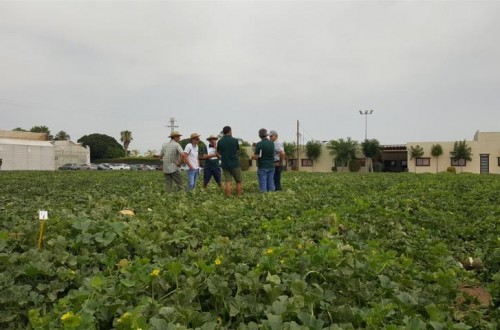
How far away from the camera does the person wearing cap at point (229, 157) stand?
952cm

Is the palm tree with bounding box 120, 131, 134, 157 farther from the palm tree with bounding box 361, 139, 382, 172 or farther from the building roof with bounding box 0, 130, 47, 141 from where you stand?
the palm tree with bounding box 361, 139, 382, 172

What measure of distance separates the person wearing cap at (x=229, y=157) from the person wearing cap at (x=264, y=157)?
2.23 ft

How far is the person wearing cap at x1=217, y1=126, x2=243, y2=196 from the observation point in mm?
9516

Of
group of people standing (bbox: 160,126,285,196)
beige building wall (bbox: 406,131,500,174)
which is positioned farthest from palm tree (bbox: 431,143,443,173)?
group of people standing (bbox: 160,126,285,196)

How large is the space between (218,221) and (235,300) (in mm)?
2558

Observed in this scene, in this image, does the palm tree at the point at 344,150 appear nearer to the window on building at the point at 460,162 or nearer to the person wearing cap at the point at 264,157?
the window on building at the point at 460,162

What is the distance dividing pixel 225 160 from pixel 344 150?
46.0 meters

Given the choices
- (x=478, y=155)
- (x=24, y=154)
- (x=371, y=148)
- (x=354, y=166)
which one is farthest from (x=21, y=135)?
(x=478, y=155)

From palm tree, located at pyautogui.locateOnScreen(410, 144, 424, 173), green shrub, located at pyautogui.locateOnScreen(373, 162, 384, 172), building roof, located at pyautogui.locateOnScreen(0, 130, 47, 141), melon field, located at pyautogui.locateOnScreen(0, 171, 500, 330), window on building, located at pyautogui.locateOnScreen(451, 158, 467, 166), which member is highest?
building roof, located at pyautogui.locateOnScreen(0, 130, 47, 141)

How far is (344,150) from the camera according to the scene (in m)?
53.8

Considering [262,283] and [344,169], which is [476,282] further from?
[344,169]

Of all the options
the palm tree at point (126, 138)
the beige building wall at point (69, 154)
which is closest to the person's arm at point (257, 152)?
the beige building wall at point (69, 154)

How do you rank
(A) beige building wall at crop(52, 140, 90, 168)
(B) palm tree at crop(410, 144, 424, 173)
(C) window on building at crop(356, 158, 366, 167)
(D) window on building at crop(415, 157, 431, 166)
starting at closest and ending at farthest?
(B) palm tree at crop(410, 144, 424, 173) → (D) window on building at crop(415, 157, 431, 166) → (C) window on building at crop(356, 158, 366, 167) → (A) beige building wall at crop(52, 140, 90, 168)

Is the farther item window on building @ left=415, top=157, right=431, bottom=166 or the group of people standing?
window on building @ left=415, top=157, right=431, bottom=166
